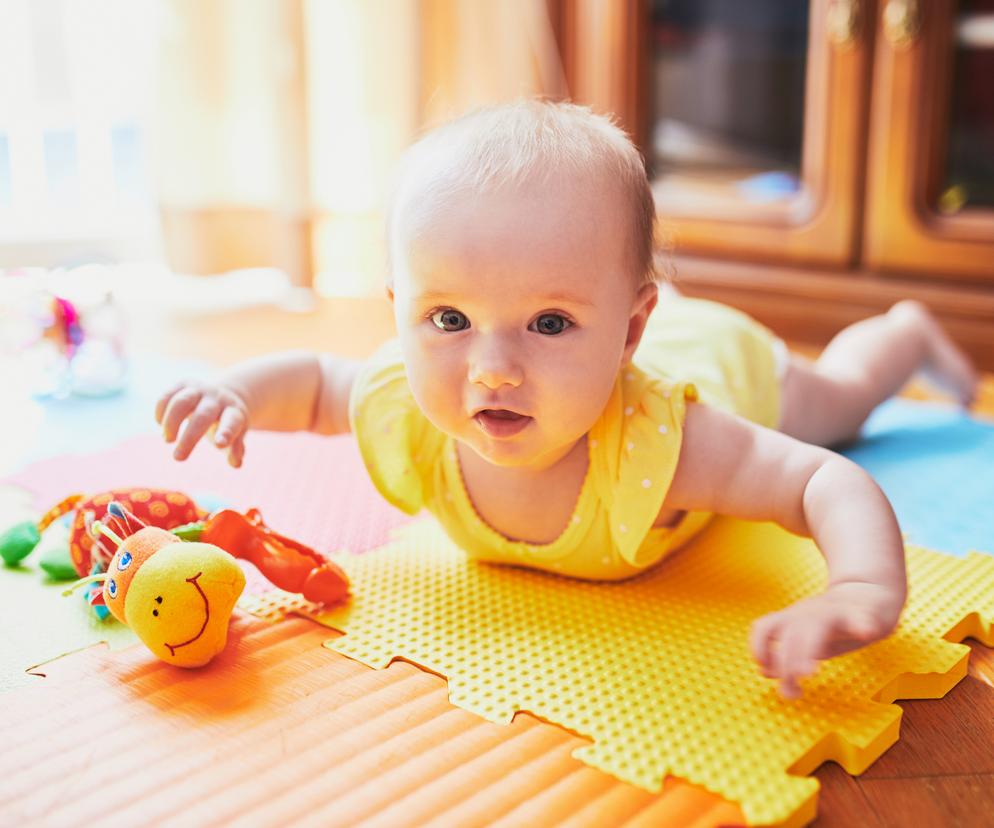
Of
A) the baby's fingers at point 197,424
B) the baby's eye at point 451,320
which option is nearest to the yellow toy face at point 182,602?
the baby's fingers at point 197,424

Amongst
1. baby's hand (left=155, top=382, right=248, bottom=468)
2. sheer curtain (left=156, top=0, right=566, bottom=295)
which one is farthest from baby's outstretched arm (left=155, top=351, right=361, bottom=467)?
sheer curtain (left=156, top=0, right=566, bottom=295)

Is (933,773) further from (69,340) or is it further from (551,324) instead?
(69,340)

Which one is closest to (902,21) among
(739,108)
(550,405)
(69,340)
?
(739,108)

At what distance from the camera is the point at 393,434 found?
0.86 meters

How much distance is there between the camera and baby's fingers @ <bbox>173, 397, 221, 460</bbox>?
79 centimetres

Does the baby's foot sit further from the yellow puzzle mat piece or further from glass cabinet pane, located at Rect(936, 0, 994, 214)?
the yellow puzzle mat piece

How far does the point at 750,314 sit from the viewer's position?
173 cm

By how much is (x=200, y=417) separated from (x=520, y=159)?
0.30 m

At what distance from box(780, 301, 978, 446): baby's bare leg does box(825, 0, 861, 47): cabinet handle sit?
1.43 feet

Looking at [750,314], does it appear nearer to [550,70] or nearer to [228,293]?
[550,70]

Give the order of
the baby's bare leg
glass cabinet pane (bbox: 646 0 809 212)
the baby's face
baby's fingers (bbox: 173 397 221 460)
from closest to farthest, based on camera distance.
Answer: the baby's face
baby's fingers (bbox: 173 397 221 460)
the baby's bare leg
glass cabinet pane (bbox: 646 0 809 212)

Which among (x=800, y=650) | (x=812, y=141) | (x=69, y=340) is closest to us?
(x=800, y=650)

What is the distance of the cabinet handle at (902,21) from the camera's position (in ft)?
4.72

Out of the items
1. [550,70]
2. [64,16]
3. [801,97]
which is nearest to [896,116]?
[801,97]
